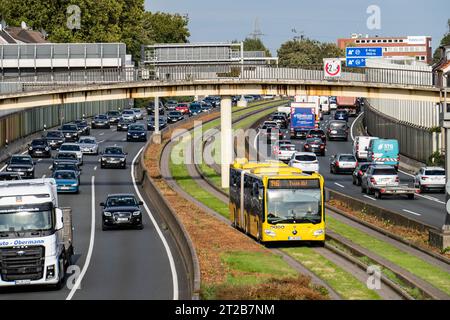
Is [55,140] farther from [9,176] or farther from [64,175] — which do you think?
[9,176]

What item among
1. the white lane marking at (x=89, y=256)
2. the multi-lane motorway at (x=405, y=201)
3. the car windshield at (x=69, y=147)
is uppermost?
the car windshield at (x=69, y=147)

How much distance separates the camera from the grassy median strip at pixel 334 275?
30603 millimetres

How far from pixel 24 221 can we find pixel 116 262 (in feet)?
25.8

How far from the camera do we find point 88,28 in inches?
6467

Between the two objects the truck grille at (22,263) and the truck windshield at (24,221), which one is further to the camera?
the truck windshield at (24,221)

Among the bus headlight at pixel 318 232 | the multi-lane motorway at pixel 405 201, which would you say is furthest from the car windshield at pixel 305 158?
the bus headlight at pixel 318 232

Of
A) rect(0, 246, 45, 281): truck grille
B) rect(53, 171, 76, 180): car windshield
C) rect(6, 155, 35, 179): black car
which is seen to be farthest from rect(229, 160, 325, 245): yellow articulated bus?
rect(6, 155, 35, 179): black car

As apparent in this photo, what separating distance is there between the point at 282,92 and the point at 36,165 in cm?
2178

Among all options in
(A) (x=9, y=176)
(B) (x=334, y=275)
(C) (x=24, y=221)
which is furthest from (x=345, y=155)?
(C) (x=24, y=221)

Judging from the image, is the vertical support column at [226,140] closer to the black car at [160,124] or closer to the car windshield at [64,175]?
the car windshield at [64,175]

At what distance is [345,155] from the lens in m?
83.1

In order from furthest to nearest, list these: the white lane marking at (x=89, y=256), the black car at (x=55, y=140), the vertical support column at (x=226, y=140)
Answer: the black car at (x=55, y=140) < the vertical support column at (x=226, y=140) < the white lane marking at (x=89, y=256)

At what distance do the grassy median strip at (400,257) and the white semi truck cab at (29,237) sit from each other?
36.6 ft
